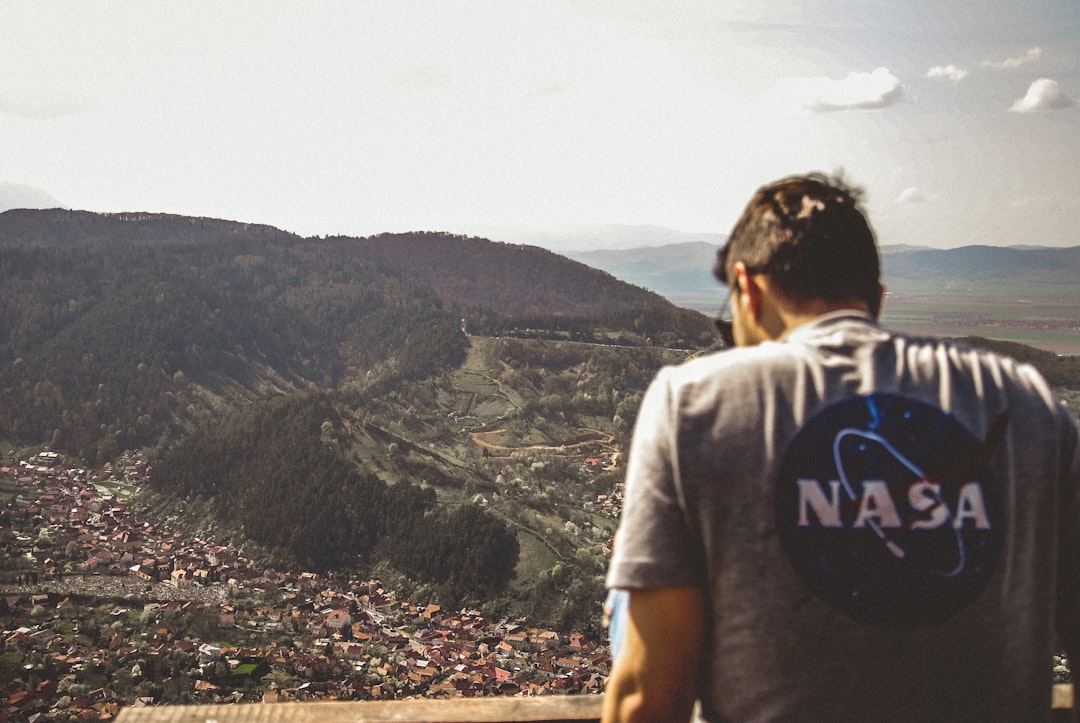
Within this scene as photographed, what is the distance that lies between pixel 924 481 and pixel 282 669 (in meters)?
16.6

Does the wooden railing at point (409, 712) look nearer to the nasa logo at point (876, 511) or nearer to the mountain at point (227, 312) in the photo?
the nasa logo at point (876, 511)

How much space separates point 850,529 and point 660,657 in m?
0.34

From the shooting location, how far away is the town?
48.3ft

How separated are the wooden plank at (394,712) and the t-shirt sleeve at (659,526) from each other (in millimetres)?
899

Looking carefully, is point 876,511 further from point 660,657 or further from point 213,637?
point 213,637

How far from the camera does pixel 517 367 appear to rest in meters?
43.2

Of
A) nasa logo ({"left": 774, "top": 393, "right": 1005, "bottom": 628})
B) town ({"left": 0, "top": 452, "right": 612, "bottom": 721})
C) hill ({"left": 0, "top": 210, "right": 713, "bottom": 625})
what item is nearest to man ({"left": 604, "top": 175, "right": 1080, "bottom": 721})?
nasa logo ({"left": 774, "top": 393, "right": 1005, "bottom": 628})

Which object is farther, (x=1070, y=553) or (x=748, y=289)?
(x=748, y=289)

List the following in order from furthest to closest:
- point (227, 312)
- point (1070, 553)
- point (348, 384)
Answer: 1. point (227, 312)
2. point (348, 384)
3. point (1070, 553)

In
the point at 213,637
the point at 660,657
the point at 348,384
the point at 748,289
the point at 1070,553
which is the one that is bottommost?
the point at 213,637

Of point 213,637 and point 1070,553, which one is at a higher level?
point 1070,553

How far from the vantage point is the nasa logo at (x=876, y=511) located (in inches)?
45.2

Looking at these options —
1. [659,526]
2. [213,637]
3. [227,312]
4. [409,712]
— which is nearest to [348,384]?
[227,312]

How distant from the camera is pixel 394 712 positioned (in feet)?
6.44
